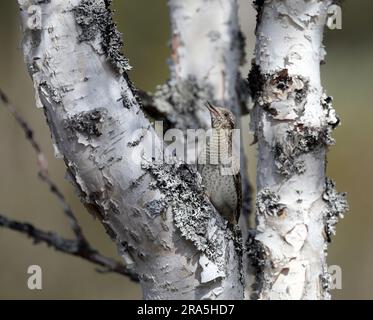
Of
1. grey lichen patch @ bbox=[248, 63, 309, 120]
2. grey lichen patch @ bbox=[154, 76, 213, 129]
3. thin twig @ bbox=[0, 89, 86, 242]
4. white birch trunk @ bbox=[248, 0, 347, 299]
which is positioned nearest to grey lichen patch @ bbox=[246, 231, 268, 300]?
white birch trunk @ bbox=[248, 0, 347, 299]

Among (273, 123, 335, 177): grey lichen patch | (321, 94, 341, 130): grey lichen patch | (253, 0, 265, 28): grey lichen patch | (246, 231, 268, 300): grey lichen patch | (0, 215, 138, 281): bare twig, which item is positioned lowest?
(246, 231, 268, 300): grey lichen patch

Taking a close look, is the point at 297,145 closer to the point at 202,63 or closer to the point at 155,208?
the point at 155,208

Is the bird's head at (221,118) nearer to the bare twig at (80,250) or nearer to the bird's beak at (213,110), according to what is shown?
the bird's beak at (213,110)

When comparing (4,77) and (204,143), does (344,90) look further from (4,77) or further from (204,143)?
(204,143)

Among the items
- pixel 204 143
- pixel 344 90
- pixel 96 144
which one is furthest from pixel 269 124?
pixel 344 90

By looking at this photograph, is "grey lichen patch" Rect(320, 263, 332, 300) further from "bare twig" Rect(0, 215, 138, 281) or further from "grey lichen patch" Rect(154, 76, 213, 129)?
"grey lichen patch" Rect(154, 76, 213, 129)

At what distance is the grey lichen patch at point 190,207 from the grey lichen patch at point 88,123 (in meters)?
0.09

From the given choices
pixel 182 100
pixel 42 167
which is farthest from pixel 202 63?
pixel 42 167

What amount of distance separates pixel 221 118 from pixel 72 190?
1768 millimetres

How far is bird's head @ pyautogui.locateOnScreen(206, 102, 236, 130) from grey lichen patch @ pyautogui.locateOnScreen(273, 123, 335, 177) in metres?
0.48

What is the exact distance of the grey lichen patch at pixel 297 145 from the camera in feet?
3.85

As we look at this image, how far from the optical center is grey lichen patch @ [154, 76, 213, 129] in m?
1.79

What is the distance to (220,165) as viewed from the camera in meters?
1.70
